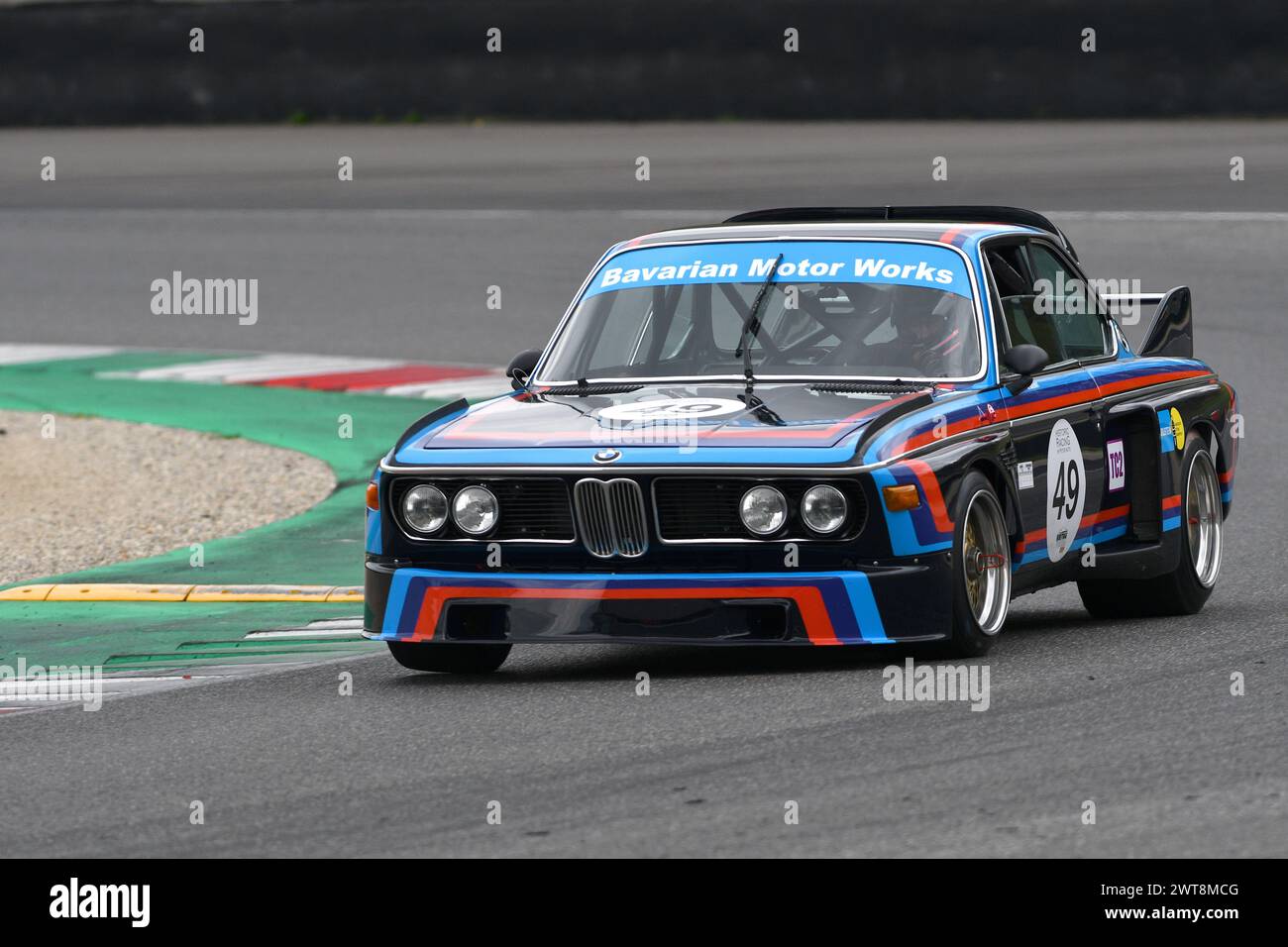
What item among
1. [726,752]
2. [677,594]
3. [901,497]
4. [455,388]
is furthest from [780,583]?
[455,388]

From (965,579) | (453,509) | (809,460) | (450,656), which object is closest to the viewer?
(809,460)

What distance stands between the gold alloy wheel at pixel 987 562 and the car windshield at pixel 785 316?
1.82 feet

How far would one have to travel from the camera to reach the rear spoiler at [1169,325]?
9891 millimetres

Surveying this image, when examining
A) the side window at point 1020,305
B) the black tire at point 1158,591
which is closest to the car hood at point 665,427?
the side window at point 1020,305

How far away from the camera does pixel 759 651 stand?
331 inches

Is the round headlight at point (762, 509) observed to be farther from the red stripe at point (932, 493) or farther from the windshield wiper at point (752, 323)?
the windshield wiper at point (752, 323)

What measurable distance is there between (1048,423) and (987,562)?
0.76 metres

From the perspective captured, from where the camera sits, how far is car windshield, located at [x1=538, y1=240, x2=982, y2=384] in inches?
332

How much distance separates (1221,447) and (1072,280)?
0.95 meters

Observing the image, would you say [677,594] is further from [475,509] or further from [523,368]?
[523,368]

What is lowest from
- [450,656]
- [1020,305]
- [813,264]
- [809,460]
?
[450,656]

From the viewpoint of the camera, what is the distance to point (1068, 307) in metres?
9.31
